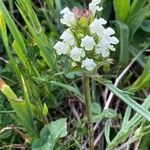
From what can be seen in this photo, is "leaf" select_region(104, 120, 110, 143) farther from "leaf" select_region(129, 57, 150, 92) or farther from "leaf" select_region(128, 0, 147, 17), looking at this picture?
"leaf" select_region(128, 0, 147, 17)

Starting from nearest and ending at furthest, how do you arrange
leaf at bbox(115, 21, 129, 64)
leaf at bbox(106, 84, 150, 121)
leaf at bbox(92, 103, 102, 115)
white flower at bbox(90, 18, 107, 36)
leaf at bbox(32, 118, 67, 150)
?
white flower at bbox(90, 18, 107, 36) → leaf at bbox(106, 84, 150, 121) → leaf at bbox(32, 118, 67, 150) → leaf at bbox(92, 103, 102, 115) → leaf at bbox(115, 21, 129, 64)

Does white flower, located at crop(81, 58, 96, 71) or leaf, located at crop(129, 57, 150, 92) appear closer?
white flower, located at crop(81, 58, 96, 71)

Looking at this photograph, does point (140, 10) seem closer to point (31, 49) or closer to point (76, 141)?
point (31, 49)

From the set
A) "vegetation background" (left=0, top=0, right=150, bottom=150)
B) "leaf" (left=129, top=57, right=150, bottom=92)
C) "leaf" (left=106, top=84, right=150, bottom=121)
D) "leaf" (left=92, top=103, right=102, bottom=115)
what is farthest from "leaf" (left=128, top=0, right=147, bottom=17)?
"leaf" (left=106, top=84, right=150, bottom=121)

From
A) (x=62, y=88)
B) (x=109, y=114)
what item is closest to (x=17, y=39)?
(x=62, y=88)

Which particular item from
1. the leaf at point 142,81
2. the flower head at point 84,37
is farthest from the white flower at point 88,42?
the leaf at point 142,81

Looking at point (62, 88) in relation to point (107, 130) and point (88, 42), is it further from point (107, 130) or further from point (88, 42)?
point (88, 42)
